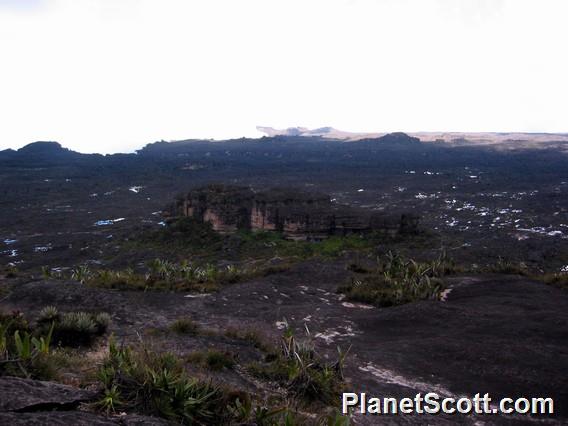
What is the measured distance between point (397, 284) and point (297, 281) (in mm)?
4473

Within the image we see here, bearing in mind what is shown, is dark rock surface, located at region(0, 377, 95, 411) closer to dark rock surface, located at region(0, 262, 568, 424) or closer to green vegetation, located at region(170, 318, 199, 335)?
dark rock surface, located at region(0, 262, 568, 424)

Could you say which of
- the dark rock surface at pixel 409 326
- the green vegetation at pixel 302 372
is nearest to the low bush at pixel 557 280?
the dark rock surface at pixel 409 326

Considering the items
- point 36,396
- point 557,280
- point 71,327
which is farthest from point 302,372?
point 557,280

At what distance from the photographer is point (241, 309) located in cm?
1531

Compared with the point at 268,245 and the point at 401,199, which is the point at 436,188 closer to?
the point at 401,199

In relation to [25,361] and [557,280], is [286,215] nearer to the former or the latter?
[557,280]

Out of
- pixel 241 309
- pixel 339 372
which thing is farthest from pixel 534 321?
pixel 241 309

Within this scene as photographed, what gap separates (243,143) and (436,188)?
97.5 m

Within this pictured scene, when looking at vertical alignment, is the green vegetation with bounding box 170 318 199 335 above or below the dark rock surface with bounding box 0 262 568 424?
above

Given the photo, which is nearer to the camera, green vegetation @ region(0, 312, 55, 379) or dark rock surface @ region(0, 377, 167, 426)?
dark rock surface @ region(0, 377, 167, 426)

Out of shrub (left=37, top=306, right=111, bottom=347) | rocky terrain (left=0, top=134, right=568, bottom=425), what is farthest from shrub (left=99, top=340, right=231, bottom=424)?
shrub (left=37, top=306, right=111, bottom=347)

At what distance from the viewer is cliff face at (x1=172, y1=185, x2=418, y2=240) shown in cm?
3484

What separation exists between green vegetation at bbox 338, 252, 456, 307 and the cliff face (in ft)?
42.9

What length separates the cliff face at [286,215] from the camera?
34.8 metres
